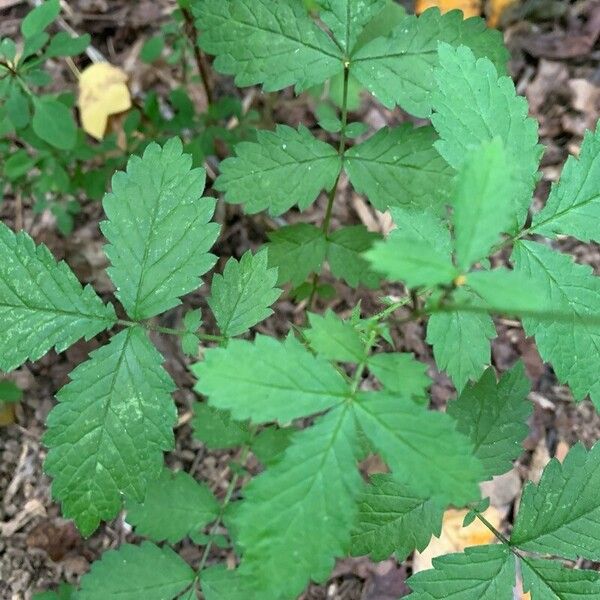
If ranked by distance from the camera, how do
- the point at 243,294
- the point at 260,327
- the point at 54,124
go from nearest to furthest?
the point at 243,294 < the point at 54,124 < the point at 260,327

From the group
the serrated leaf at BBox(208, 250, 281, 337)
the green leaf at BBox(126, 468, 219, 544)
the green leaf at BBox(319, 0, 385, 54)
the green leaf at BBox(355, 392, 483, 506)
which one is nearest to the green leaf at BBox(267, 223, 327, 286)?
the serrated leaf at BBox(208, 250, 281, 337)

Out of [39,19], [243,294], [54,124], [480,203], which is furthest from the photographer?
[54,124]

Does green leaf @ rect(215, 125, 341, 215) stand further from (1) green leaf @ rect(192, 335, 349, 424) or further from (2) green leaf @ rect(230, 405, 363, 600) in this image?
(2) green leaf @ rect(230, 405, 363, 600)

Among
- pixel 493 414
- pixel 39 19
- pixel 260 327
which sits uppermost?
pixel 39 19

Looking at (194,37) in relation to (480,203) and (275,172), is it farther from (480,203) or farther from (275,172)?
(480,203)

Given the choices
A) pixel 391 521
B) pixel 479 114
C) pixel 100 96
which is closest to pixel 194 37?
pixel 100 96

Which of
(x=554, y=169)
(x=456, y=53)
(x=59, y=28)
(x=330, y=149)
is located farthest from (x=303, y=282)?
(x=59, y=28)

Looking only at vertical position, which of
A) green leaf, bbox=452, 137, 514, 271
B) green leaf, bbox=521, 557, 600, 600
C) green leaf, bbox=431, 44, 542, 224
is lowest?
green leaf, bbox=521, 557, 600, 600
